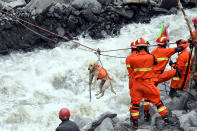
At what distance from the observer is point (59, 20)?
11680 mm

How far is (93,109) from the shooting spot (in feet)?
25.8

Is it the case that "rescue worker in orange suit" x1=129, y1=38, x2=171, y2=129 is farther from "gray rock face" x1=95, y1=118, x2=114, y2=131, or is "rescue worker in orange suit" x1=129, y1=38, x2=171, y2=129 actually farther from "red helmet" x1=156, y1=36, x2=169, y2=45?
"red helmet" x1=156, y1=36, x2=169, y2=45

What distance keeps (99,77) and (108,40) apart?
6.53 meters

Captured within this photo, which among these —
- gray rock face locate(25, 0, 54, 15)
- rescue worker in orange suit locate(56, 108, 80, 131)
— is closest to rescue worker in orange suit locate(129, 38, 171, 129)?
rescue worker in orange suit locate(56, 108, 80, 131)

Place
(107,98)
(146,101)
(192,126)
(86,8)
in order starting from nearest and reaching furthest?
(192,126) < (146,101) < (107,98) < (86,8)

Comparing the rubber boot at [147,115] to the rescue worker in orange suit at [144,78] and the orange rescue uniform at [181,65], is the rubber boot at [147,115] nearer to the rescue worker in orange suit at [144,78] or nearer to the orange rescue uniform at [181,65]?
the rescue worker in orange suit at [144,78]

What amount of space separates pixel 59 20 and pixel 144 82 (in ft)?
25.7

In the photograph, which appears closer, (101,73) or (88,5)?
(101,73)

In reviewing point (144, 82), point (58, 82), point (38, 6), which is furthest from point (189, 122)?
point (38, 6)

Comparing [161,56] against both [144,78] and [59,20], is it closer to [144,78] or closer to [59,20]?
[144,78]

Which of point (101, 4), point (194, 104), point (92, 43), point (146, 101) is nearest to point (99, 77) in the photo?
point (146, 101)

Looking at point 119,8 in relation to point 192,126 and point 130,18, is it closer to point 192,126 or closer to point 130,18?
point 130,18

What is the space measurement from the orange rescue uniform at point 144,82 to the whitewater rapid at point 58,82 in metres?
2.03

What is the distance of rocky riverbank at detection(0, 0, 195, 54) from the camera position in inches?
445
